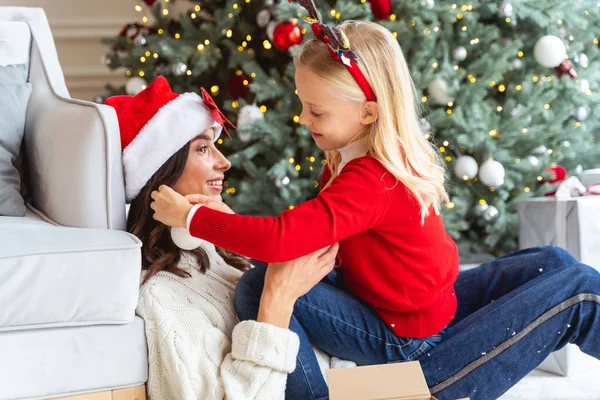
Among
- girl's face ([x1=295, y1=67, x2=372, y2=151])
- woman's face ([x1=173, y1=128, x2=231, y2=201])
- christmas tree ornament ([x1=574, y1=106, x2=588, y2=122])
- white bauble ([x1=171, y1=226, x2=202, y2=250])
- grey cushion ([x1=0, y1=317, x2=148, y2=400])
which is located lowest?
grey cushion ([x1=0, y1=317, x2=148, y2=400])

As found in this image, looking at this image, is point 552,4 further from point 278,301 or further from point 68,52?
point 68,52

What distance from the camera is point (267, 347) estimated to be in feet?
4.39

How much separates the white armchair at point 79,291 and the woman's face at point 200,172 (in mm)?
145

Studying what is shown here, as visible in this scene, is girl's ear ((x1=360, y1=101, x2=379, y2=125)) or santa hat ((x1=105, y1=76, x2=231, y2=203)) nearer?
girl's ear ((x1=360, y1=101, x2=379, y2=125))

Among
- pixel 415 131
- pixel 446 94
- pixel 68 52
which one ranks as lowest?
pixel 68 52

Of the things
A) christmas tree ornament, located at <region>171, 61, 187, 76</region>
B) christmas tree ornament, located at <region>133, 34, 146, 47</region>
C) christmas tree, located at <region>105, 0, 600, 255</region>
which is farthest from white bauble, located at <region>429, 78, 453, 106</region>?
christmas tree ornament, located at <region>133, 34, 146, 47</region>

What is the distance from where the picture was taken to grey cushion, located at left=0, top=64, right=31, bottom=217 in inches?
64.9

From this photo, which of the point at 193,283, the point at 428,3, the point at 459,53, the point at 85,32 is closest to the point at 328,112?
the point at 193,283

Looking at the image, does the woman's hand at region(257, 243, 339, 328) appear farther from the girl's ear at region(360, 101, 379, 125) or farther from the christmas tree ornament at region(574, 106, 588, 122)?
the christmas tree ornament at region(574, 106, 588, 122)

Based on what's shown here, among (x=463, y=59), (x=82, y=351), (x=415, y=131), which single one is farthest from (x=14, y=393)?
(x=463, y=59)

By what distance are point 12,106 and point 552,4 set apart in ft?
6.37

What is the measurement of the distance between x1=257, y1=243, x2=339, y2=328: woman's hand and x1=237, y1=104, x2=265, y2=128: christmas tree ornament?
52.5 inches

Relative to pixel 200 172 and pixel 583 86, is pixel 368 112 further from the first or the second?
pixel 583 86

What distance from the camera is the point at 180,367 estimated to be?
4.36 feet
